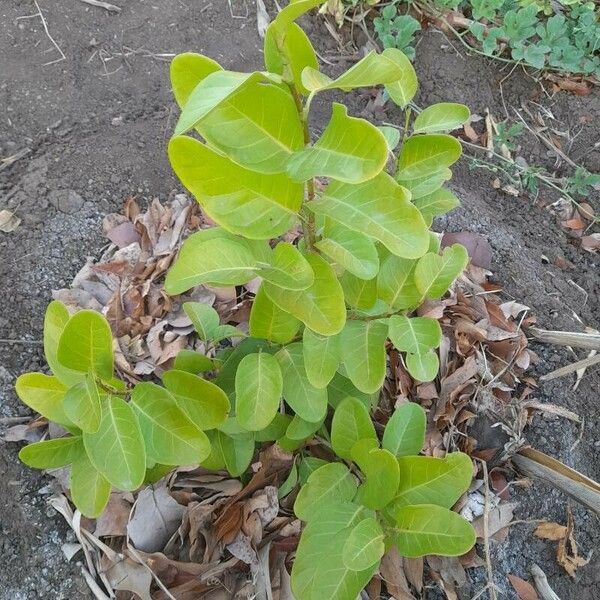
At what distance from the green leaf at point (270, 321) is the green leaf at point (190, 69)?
0.39 meters

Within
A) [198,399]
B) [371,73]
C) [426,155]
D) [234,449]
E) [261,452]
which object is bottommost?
[261,452]

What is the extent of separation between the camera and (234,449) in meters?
1.27

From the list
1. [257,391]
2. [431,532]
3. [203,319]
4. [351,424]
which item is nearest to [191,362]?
[203,319]

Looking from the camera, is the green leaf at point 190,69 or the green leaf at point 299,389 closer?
the green leaf at point 190,69

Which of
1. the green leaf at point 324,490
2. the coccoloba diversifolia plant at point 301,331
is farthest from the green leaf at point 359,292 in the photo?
the green leaf at point 324,490

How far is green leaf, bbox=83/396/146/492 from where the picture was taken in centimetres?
97

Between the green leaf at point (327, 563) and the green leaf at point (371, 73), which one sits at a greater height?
the green leaf at point (371, 73)

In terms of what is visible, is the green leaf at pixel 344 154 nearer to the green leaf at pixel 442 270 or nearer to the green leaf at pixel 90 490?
the green leaf at pixel 442 270

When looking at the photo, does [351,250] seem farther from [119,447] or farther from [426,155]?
[119,447]

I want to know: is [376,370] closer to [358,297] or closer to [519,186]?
[358,297]

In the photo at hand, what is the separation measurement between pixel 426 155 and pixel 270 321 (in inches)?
15.8

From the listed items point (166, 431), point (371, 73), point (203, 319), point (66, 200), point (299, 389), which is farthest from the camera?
point (66, 200)

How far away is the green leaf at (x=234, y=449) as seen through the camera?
1.26m

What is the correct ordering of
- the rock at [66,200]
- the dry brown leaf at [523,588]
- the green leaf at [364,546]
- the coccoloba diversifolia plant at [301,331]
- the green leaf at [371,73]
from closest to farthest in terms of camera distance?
the green leaf at [371,73] → the coccoloba diversifolia plant at [301,331] → the green leaf at [364,546] → the dry brown leaf at [523,588] → the rock at [66,200]
